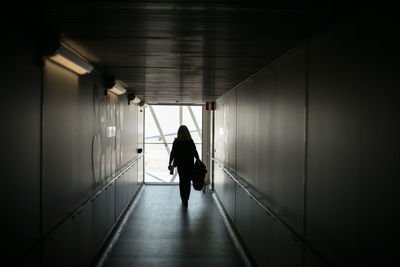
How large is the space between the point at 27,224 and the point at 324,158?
196 centimetres

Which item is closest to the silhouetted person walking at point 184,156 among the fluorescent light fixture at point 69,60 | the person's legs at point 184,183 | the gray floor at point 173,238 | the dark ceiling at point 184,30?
the person's legs at point 184,183

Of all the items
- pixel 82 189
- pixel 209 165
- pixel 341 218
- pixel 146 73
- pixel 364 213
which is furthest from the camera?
pixel 209 165

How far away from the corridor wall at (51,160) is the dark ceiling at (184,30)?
0.33m

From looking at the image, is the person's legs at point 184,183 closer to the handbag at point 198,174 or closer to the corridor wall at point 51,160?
the handbag at point 198,174

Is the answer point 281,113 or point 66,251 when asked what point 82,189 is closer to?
point 66,251

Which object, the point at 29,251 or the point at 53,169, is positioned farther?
the point at 53,169

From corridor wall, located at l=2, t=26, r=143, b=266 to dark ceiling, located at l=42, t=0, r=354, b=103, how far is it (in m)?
0.33

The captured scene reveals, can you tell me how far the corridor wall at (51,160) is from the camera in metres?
2.07

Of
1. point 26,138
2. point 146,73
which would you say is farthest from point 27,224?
point 146,73

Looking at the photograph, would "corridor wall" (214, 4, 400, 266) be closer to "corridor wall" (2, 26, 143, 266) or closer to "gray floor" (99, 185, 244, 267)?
"gray floor" (99, 185, 244, 267)

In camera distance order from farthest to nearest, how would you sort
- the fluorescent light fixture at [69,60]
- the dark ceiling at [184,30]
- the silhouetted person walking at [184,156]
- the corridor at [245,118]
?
the silhouetted person walking at [184,156], the fluorescent light fixture at [69,60], the dark ceiling at [184,30], the corridor at [245,118]

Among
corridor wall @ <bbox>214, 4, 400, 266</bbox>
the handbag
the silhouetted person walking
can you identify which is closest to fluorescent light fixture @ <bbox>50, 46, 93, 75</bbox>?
corridor wall @ <bbox>214, 4, 400, 266</bbox>

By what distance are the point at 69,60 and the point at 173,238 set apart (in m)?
3.35

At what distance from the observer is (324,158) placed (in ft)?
7.23
